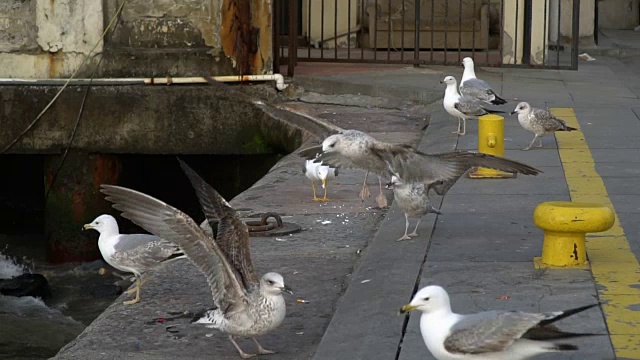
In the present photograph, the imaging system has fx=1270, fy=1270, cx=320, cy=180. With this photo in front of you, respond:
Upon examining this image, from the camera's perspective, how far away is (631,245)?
7742 mm

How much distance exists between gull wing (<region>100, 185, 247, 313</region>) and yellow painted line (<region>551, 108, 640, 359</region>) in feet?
6.08

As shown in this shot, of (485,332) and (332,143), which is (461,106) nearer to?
(332,143)

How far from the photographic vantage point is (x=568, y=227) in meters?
7.08

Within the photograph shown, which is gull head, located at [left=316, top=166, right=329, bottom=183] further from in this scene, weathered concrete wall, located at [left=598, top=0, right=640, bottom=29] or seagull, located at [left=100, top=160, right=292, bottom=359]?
weathered concrete wall, located at [left=598, top=0, right=640, bottom=29]

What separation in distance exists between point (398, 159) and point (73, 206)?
7184 millimetres

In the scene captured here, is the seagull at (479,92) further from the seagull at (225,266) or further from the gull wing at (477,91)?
the seagull at (225,266)

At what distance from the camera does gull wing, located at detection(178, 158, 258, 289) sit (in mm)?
6586

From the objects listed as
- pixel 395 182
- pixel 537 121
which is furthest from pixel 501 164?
pixel 537 121

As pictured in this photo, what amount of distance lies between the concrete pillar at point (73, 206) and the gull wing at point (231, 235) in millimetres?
7771

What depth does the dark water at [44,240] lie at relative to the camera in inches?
438

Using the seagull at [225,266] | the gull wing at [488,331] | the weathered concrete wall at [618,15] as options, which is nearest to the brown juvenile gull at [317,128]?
the seagull at [225,266]

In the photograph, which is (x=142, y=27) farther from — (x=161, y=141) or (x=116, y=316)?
(x=116, y=316)

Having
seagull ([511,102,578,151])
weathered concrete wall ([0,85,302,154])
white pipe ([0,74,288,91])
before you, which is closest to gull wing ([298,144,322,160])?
seagull ([511,102,578,151])

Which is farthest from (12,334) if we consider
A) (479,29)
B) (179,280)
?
(479,29)
